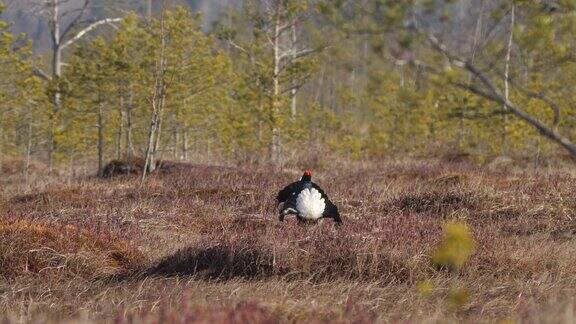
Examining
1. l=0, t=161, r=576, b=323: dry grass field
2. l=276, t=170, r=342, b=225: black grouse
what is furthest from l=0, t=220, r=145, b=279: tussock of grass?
l=276, t=170, r=342, b=225: black grouse

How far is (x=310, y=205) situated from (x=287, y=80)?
41.6ft

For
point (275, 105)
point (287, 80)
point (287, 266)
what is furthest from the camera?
point (287, 80)

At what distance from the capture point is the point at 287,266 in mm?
4965

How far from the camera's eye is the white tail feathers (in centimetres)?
628

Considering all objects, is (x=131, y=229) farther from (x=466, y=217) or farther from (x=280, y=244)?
(x=466, y=217)

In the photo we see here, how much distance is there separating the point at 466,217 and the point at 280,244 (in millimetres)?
3418

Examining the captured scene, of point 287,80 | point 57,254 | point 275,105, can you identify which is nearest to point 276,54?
point 287,80

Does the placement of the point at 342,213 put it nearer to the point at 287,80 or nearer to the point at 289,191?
the point at 289,191

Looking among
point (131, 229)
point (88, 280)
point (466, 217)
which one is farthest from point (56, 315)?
point (466, 217)

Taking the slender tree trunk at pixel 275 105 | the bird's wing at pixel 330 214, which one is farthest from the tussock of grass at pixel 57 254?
the slender tree trunk at pixel 275 105

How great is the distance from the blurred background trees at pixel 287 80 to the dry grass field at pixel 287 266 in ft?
3.83

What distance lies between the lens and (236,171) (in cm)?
1300

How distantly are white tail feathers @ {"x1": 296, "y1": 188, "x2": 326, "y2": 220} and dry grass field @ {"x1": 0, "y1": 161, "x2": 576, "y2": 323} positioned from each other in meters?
0.19

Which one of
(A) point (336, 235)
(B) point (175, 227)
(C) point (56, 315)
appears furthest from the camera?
(B) point (175, 227)
